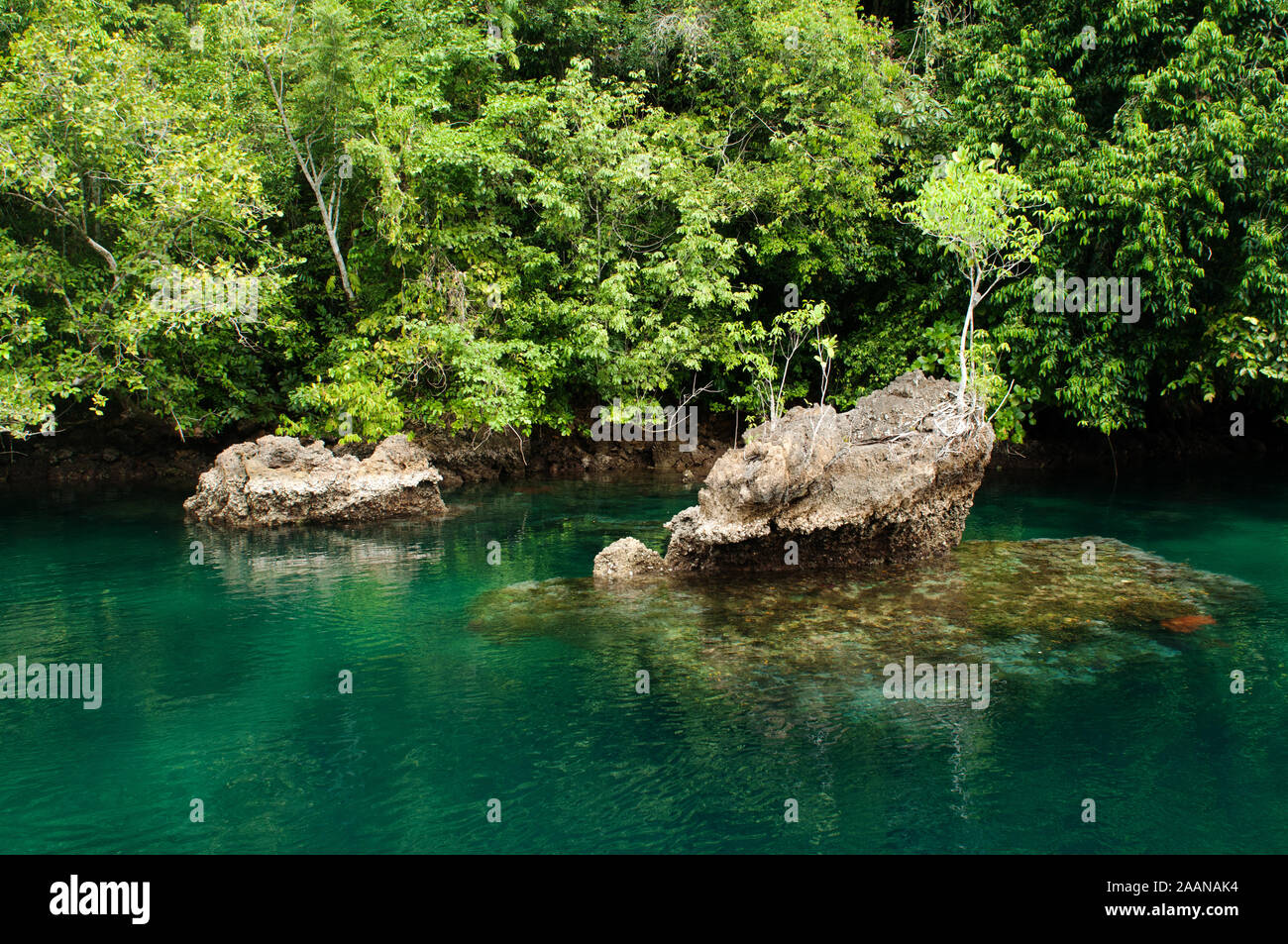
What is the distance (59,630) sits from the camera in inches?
529

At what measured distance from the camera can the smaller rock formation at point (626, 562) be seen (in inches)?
628

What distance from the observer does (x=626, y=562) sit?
1600cm

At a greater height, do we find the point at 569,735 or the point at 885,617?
the point at 885,617

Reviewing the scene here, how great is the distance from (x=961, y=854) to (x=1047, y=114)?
2103 centimetres

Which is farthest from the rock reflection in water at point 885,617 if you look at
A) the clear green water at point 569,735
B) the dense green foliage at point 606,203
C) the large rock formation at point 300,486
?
the large rock formation at point 300,486

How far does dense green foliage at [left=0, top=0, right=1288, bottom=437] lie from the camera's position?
67.6 feet

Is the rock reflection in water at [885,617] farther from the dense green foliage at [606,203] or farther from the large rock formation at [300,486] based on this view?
the large rock formation at [300,486]

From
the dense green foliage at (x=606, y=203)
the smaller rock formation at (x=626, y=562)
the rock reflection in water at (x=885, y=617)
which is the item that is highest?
the dense green foliage at (x=606, y=203)

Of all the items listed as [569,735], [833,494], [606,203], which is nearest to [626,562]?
[833,494]

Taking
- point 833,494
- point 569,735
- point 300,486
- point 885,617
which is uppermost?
point 833,494

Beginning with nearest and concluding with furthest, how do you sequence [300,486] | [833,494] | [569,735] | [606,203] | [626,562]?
[569,735] < [833,494] < [626,562] < [300,486] < [606,203]

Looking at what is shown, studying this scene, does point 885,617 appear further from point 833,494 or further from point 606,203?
point 606,203

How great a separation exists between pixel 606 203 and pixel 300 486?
37.3 feet

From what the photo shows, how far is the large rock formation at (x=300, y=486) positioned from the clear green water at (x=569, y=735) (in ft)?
14.7
